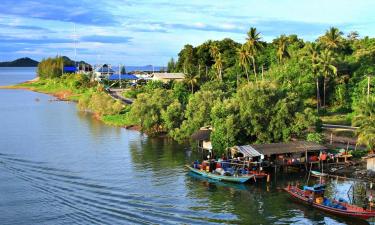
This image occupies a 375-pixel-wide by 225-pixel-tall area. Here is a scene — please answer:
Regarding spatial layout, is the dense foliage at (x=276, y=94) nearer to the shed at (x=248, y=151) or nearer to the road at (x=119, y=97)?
the shed at (x=248, y=151)

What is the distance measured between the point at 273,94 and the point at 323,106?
31.8m

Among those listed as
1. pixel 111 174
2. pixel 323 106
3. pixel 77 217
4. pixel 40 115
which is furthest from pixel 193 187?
pixel 40 115

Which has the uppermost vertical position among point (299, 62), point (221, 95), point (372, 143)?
point (299, 62)

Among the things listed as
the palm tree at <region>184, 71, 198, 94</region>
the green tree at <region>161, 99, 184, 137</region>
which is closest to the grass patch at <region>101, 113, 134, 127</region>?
the green tree at <region>161, 99, 184, 137</region>

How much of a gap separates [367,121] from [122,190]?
30685 millimetres

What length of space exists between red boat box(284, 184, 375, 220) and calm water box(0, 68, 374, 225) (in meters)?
0.78

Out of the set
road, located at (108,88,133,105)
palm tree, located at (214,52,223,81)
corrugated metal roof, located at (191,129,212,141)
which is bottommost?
corrugated metal roof, located at (191,129,212,141)

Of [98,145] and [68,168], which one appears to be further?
[98,145]

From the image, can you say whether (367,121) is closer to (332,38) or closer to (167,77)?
(332,38)

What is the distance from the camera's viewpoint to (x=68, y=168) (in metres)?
59.4

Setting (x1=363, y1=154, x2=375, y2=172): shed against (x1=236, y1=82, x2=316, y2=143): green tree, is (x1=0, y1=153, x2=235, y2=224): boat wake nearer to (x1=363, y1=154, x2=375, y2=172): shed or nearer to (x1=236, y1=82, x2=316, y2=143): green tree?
(x1=236, y1=82, x2=316, y2=143): green tree

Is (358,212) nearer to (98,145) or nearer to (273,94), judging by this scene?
(273,94)

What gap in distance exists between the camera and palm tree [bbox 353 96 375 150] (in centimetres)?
5462

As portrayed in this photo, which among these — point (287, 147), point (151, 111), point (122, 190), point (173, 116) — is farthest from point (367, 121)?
point (151, 111)
